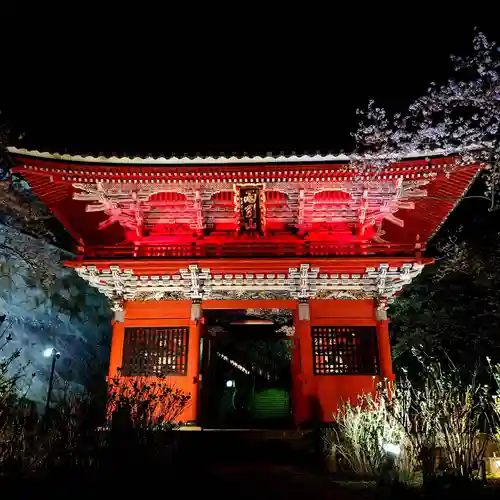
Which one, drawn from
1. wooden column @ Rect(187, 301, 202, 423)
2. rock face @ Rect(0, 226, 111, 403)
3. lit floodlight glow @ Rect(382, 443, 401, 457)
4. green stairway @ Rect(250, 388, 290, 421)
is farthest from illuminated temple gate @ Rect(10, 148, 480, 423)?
green stairway @ Rect(250, 388, 290, 421)

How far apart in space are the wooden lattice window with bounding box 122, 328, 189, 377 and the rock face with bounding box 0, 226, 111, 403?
5.59 m

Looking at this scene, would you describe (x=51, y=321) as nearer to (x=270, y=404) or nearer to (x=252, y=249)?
(x=270, y=404)

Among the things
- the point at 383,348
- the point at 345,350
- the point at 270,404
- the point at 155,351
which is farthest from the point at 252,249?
the point at 270,404

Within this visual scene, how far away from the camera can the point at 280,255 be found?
11766 millimetres

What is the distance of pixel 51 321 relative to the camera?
822 inches

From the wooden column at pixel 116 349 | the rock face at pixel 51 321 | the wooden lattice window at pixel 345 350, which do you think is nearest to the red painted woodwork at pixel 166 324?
the wooden column at pixel 116 349

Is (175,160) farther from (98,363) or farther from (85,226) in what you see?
(98,363)

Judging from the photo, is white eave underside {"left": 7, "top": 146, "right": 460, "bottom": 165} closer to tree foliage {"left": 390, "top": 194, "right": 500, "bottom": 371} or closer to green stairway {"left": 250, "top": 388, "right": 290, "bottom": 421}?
tree foliage {"left": 390, "top": 194, "right": 500, "bottom": 371}

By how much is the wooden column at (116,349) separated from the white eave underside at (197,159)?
4.53 metres

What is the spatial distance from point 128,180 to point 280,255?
14.3 feet

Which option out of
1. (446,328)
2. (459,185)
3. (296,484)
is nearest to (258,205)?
(459,185)

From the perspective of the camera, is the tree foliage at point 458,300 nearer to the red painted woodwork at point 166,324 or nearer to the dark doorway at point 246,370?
the dark doorway at point 246,370

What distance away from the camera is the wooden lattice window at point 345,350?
12.1 metres

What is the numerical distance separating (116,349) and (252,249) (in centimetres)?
462
